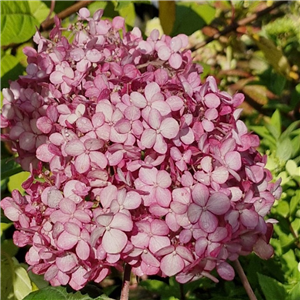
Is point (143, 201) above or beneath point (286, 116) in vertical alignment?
above

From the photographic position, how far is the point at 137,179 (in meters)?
0.78

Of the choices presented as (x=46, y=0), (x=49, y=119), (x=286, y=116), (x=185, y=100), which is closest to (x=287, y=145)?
(x=286, y=116)

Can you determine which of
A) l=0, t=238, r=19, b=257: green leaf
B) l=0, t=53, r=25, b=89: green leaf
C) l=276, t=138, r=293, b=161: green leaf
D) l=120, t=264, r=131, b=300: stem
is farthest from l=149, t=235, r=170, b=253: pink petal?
l=0, t=53, r=25, b=89: green leaf

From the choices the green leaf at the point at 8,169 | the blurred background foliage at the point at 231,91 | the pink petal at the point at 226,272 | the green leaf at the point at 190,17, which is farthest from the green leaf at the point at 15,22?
the pink petal at the point at 226,272

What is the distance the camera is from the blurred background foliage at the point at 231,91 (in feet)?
3.88

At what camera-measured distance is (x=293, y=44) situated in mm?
1945

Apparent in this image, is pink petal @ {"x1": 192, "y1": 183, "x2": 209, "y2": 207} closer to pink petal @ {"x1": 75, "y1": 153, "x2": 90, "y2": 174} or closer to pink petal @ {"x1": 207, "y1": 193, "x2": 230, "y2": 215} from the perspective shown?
pink petal @ {"x1": 207, "y1": 193, "x2": 230, "y2": 215}

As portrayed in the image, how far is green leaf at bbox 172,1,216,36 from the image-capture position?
157cm

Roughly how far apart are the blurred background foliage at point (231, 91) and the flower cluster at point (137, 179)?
0.58ft

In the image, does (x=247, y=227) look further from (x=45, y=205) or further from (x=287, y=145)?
(x=287, y=145)

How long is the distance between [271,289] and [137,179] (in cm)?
44

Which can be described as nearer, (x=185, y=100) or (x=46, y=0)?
(x=185, y=100)

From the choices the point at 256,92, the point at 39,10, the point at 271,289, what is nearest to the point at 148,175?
the point at 271,289

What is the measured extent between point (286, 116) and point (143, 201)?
1.06 metres
